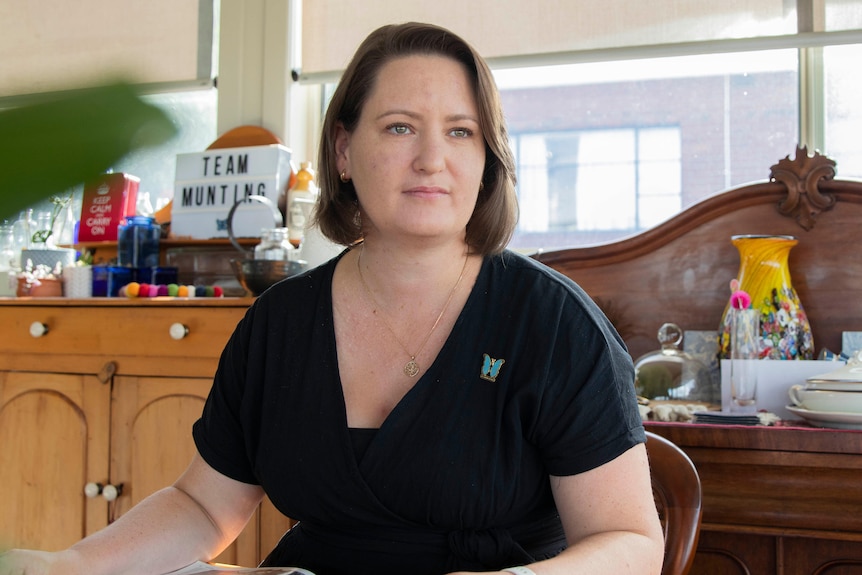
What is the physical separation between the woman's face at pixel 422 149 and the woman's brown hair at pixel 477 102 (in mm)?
17

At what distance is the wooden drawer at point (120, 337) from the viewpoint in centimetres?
227

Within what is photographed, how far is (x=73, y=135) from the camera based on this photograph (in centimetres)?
16

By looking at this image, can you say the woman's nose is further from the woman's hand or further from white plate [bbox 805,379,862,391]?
white plate [bbox 805,379,862,391]

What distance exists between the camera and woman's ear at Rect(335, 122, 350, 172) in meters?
1.38

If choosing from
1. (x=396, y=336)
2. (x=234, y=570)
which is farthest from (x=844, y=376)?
(x=234, y=570)

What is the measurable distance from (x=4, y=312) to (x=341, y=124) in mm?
1612

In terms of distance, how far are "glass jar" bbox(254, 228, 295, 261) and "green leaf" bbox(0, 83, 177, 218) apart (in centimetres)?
215

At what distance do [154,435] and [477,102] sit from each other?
1.49 meters

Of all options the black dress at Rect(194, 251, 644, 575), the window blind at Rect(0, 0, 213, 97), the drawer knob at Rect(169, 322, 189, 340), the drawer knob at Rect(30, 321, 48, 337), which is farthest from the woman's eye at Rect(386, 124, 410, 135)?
the drawer knob at Rect(30, 321, 48, 337)

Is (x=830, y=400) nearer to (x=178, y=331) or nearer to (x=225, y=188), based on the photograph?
(x=178, y=331)

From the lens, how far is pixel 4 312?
2486 mm

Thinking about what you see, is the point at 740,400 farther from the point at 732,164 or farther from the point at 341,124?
the point at 341,124

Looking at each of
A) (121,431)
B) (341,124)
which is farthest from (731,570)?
(121,431)

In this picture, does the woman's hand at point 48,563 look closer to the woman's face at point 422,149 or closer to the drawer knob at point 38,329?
the woman's face at point 422,149
